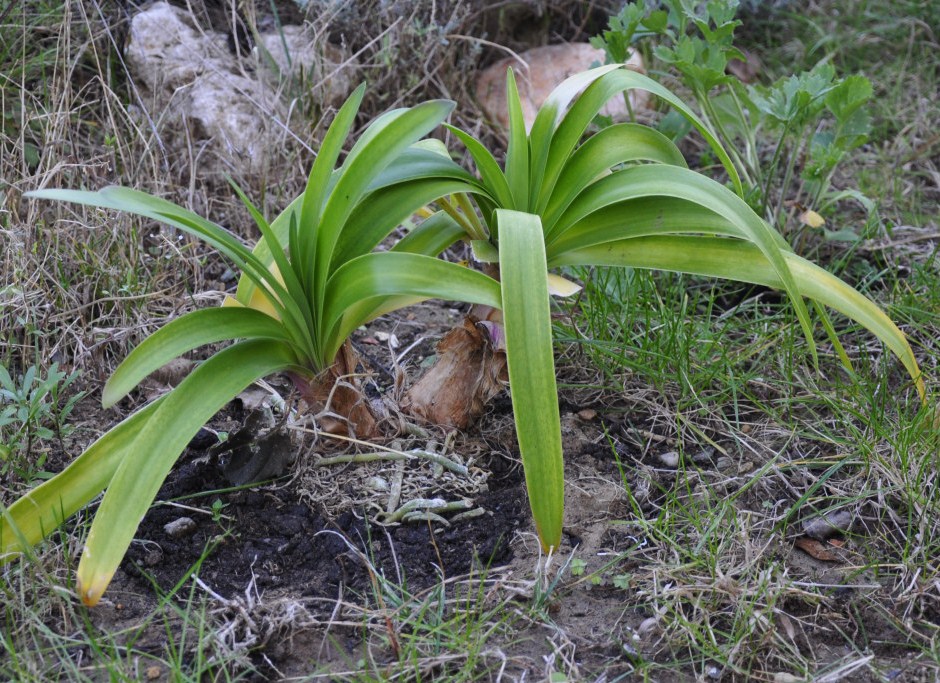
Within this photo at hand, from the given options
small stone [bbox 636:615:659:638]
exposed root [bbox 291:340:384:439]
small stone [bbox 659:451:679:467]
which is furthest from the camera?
small stone [bbox 659:451:679:467]

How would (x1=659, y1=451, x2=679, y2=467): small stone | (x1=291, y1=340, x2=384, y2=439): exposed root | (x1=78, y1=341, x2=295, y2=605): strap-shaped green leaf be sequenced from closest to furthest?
(x1=78, y1=341, x2=295, y2=605): strap-shaped green leaf → (x1=291, y1=340, x2=384, y2=439): exposed root → (x1=659, y1=451, x2=679, y2=467): small stone

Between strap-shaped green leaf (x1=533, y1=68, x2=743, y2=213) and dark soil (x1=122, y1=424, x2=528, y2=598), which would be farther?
strap-shaped green leaf (x1=533, y1=68, x2=743, y2=213)

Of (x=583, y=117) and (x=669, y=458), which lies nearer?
(x=583, y=117)

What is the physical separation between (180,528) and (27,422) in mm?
360

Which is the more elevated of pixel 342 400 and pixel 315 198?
pixel 315 198

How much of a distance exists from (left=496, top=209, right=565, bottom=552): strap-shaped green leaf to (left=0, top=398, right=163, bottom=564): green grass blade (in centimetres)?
63

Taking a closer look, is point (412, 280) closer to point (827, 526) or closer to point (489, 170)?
point (489, 170)

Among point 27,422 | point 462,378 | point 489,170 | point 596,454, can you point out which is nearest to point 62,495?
point 27,422

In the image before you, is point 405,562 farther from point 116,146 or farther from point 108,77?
point 108,77

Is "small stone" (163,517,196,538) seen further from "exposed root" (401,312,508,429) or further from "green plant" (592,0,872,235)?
"green plant" (592,0,872,235)

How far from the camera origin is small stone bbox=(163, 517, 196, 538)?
1.66m

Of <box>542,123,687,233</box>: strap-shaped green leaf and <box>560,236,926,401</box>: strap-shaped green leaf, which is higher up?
<box>542,123,687,233</box>: strap-shaped green leaf

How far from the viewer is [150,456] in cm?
143

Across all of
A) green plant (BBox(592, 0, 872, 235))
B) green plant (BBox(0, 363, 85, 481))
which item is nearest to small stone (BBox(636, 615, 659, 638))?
green plant (BBox(0, 363, 85, 481))
